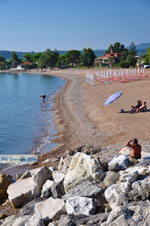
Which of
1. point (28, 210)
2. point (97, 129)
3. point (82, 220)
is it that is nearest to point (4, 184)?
point (28, 210)

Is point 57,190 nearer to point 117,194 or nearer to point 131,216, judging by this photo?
point 117,194

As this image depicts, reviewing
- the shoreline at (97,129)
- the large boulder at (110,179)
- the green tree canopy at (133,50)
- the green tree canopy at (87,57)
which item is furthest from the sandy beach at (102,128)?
the green tree canopy at (87,57)

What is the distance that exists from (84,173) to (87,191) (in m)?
0.92

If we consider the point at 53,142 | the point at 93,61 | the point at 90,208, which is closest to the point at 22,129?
the point at 53,142

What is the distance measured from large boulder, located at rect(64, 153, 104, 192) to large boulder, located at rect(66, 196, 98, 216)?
3.50ft

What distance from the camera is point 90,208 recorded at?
6.07 meters

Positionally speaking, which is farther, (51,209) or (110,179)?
(110,179)

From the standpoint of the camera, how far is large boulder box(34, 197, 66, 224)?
6246mm

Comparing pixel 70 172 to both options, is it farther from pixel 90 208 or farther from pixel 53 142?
pixel 53 142

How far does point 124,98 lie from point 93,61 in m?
78.4

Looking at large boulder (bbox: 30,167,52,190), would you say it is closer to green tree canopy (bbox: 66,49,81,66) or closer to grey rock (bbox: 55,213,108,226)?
grey rock (bbox: 55,213,108,226)

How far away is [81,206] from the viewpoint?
6.16m

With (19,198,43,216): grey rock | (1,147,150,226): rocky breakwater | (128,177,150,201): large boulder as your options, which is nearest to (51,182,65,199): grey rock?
(1,147,150,226): rocky breakwater

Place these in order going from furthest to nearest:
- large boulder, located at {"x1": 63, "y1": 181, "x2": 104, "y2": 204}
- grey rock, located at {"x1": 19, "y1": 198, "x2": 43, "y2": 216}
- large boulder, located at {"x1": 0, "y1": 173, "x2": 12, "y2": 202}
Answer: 1. large boulder, located at {"x1": 0, "y1": 173, "x2": 12, "y2": 202}
2. grey rock, located at {"x1": 19, "y1": 198, "x2": 43, "y2": 216}
3. large boulder, located at {"x1": 63, "y1": 181, "x2": 104, "y2": 204}
